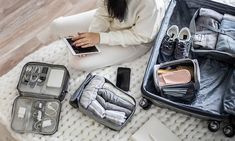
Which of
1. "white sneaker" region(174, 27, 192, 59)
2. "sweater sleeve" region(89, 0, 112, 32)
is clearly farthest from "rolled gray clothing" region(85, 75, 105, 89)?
"white sneaker" region(174, 27, 192, 59)

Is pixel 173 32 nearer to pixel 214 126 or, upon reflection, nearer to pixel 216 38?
pixel 216 38

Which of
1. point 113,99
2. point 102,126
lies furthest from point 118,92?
point 102,126

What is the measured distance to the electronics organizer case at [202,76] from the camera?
57.9 inches

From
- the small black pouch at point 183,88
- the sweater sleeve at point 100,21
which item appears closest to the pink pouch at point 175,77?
the small black pouch at point 183,88

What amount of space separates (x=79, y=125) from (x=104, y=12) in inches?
18.8

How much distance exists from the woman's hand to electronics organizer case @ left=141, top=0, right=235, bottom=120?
0.79 feet

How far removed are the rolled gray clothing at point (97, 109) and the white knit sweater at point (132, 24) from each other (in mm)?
261

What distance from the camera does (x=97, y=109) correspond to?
1.52 m

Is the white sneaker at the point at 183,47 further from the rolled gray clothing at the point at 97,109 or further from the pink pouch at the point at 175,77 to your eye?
the rolled gray clothing at the point at 97,109

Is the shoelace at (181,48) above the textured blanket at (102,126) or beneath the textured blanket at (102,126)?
above

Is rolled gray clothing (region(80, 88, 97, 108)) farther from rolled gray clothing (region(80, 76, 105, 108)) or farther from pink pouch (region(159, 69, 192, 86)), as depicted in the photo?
pink pouch (region(159, 69, 192, 86))

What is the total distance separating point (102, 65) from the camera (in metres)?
1.64

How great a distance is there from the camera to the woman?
A: 58.8 inches

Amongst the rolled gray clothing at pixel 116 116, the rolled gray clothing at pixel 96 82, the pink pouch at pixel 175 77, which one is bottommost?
the rolled gray clothing at pixel 116 116
